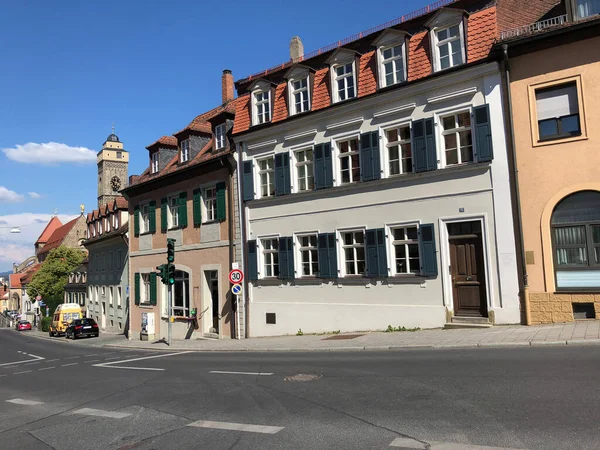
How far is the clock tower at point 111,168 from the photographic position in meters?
94.9

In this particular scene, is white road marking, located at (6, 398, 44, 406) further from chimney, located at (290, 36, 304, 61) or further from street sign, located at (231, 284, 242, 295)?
chimney, located at (290, 36, 304, 61)

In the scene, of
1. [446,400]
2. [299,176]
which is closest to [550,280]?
[446,400]

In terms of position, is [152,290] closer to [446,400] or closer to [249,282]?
[249,282]

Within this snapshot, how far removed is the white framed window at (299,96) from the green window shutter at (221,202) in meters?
5.42

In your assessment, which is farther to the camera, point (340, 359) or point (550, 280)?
point (550, 280)

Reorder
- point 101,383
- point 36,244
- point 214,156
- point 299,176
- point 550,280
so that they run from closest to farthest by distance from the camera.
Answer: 1. point 101,383
2. point 550,280
3. point 299,176
4. point 214,156
5. point 36,244

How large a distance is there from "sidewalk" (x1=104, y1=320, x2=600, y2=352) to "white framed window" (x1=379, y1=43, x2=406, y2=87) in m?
8.56

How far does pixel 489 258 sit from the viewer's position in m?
15.2

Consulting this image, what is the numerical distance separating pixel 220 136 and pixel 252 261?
705 cm

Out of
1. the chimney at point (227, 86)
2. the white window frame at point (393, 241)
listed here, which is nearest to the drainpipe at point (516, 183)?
the white window frame at point (393, 241)

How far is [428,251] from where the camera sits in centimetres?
1627

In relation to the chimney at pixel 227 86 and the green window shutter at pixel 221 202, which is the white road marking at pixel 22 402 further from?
the chimney at pixel 227 86

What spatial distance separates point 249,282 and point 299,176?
5.21m

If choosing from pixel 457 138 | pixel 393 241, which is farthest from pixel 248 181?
pixel 457 138
